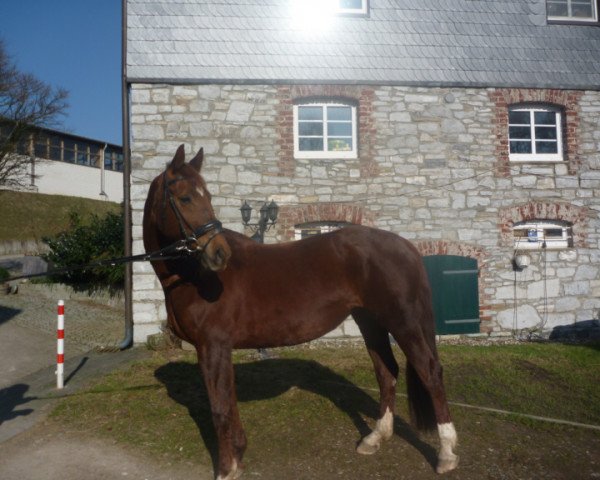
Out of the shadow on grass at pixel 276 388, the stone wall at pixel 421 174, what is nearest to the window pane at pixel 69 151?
the stone wall at pixel 421 174

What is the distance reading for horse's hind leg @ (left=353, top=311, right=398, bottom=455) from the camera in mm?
3846

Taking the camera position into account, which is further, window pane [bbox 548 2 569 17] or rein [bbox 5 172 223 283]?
window pane [bbox 548 2 569 17]

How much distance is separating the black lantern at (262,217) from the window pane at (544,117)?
18.0 ft

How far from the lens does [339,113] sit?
337 inches

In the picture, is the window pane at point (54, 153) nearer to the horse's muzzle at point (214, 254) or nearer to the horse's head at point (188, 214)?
the horse's head at point (188, 214)

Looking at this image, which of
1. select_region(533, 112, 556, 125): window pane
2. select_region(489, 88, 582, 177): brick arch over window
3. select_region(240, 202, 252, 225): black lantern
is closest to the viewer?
select_region(240, 202, 252, 225): black lantern

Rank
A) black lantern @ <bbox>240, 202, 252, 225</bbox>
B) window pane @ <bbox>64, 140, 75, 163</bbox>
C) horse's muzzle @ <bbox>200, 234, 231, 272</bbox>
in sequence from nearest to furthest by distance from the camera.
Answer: horse's muzzle @ <bbox>200, 234, 231, 272</bbox>, black lantern @ <bbox>240, 202, 252, 225</bbox>, window pane @ <bbox>64, 140, 75, 163</bbox>

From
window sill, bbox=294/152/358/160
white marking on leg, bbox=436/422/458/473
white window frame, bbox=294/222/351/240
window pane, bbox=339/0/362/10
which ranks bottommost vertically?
white marking on leg, bbox=436/422/458/473

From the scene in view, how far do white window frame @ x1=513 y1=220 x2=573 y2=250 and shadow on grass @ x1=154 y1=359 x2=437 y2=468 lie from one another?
15.8ft

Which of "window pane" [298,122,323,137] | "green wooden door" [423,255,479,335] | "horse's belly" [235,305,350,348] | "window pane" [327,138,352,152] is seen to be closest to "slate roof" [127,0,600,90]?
"window pane" [298,122,323,137]

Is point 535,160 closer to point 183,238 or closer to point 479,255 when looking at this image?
point 479,255

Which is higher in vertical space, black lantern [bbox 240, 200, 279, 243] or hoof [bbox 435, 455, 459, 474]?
black lantern [bbox 240, 200, 279, 243]

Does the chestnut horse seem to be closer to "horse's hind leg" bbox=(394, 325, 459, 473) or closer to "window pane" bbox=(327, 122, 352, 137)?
"horse's hind leg" bbox=(394, 325, 459, 473)

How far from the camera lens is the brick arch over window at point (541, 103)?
28.0ft
